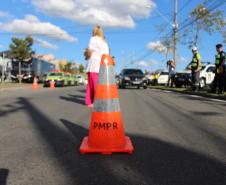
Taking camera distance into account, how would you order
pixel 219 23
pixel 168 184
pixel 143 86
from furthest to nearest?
pixel 219 23
pixel 143 86
pixel 168 184

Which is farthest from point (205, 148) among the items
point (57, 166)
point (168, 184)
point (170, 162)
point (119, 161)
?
point (57, 166)

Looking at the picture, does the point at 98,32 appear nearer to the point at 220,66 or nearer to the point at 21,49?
the point at 220,66

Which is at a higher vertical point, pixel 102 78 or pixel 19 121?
pixel 102 78

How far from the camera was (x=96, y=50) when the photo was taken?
9.00 metres

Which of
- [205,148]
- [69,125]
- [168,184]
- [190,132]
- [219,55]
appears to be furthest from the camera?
[219,55]

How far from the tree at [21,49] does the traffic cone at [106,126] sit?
4723cm

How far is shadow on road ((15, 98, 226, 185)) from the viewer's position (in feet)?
12.1

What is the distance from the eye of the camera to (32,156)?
462cm

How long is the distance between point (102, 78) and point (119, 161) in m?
1.23

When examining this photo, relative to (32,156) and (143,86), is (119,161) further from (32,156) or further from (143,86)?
(143,86)

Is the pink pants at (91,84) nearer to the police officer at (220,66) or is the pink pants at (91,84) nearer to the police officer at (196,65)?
the police officer at (220,66)

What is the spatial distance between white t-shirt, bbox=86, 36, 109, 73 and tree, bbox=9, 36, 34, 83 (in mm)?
43120

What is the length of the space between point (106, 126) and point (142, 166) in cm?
84

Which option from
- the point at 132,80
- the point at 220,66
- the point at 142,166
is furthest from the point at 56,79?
the point at 142,166
